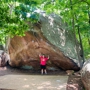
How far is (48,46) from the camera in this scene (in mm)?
11664

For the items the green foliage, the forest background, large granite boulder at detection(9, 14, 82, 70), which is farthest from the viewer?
large granite boulder at detection(9, 14, 82, 70)

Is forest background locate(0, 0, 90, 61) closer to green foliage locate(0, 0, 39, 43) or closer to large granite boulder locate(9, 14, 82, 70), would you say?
green foliage locate(0, 0, 39, 43)

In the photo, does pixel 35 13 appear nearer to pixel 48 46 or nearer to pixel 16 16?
pixel 16 16

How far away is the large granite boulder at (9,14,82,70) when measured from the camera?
11.7 m

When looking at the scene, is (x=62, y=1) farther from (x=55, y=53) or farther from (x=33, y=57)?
(x=33, y=57)

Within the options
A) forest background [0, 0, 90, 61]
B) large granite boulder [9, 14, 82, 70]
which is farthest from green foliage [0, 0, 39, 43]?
large granite boulder [9, 14, 82, 70]

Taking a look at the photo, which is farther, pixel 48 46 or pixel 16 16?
pixel 48 46

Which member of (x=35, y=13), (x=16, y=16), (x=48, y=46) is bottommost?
(x=48, y=46)

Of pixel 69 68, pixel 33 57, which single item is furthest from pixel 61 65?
pixel 33 57

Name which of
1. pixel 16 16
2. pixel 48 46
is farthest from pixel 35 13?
pixel 48 46

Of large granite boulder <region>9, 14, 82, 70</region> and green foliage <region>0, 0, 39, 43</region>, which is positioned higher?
green foliage <region>0, 0, 39, 43</region>

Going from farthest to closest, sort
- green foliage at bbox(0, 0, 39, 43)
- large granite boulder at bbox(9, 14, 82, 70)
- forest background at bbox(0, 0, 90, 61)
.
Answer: large granite boulder at bbox(9, 14, 82, 70) → forest background at bbox(0, 0, 90, 61) → green foliage at bbox(0, 0, 39, 43)

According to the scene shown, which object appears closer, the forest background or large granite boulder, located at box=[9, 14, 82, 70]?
the forest background

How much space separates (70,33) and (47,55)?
9.62 feet
